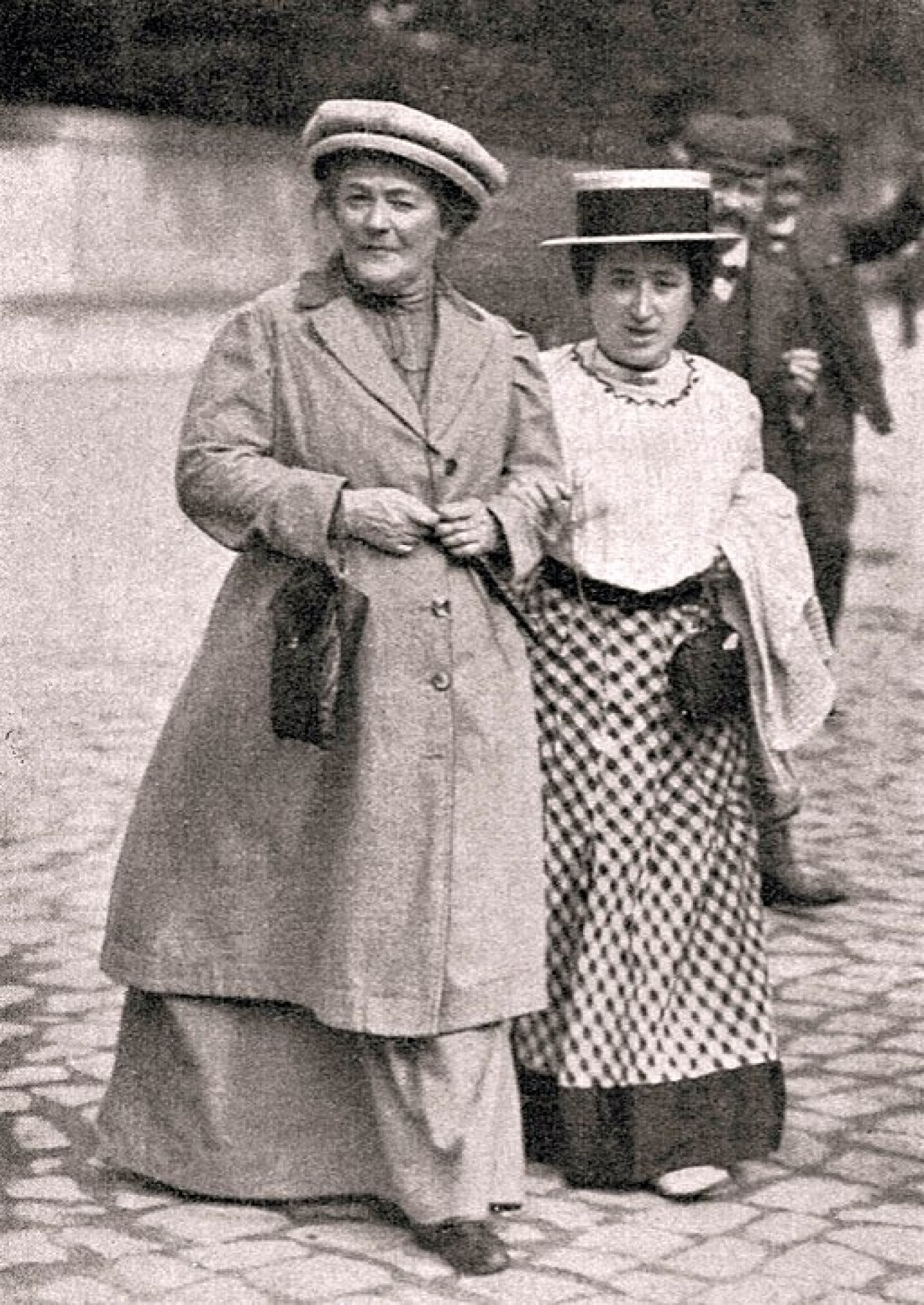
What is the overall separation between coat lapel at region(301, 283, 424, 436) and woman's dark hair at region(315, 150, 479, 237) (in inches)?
7.6

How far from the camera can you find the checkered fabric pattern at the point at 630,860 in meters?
4.34

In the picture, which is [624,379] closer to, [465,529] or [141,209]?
[465,529]

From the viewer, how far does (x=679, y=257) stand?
171 inches

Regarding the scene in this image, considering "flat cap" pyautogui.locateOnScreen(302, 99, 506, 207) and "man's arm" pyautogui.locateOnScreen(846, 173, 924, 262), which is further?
"man's arm" pyautogui.locateOnScreen(846, 173, 924, 262)

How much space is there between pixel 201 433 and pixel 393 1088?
1.16 m

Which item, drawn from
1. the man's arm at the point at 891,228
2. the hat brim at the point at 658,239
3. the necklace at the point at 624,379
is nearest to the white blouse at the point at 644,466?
the necklace at the point at 624,379

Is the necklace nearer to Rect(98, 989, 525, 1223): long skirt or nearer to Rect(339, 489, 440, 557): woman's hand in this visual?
Rect(339, 489, 440, 557): woman's hand

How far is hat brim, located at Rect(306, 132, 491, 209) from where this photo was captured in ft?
12.9

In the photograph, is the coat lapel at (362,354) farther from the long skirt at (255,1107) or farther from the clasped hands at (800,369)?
the clasped hands at (800,369)

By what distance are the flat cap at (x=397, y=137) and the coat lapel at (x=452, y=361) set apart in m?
0.25

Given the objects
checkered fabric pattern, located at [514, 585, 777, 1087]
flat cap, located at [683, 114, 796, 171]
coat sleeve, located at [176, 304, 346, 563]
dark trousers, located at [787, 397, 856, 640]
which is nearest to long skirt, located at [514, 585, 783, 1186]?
checkered fabric pattern, located at [514, 585, 777, 1087]

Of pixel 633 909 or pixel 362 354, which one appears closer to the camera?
pixel 362 354

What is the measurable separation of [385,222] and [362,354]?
23 cm

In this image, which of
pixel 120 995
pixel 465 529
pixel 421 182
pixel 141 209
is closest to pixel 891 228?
pixel 141 209
